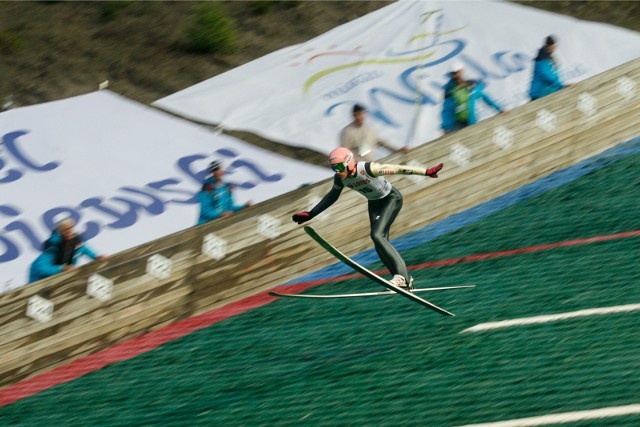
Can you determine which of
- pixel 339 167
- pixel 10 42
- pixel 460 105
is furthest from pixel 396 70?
pixel 10 42

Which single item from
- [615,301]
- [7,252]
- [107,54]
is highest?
[107,54]

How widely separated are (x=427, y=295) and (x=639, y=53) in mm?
5958

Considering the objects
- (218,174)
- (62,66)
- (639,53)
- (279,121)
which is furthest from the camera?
(62,66)

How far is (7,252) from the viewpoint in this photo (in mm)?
10609

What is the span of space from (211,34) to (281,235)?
6.42 metres

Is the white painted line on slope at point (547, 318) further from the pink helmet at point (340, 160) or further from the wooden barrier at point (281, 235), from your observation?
the wooden barrier at point (281, 235)

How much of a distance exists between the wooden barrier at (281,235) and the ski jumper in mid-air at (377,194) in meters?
1.34

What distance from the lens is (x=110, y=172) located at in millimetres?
12016

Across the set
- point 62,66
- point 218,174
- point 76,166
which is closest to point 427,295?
point 218,174

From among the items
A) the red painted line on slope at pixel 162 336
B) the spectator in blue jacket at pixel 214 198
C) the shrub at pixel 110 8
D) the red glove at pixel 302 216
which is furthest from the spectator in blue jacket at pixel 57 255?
the shrub at pixel 110 8

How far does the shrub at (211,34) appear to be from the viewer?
1609cm

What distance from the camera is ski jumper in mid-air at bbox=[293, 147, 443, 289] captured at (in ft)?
28.5

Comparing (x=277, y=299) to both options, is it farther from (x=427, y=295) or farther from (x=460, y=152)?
(x=460, y=152)

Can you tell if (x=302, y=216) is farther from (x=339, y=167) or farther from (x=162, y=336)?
(x=162, y=336)
